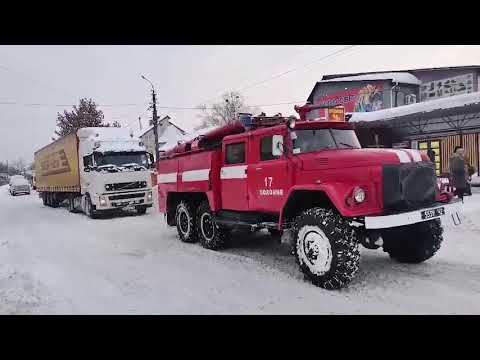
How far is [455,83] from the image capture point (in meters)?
28.8

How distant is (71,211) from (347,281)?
16368 millimetres

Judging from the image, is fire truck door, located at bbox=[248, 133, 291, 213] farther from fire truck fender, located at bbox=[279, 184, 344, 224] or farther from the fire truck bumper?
the fire truck bumper

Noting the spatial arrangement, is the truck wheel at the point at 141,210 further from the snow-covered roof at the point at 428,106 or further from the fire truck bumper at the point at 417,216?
the fire truck bumper at the point at 417,216

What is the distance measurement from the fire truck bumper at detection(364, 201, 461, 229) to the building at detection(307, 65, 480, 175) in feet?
5.95

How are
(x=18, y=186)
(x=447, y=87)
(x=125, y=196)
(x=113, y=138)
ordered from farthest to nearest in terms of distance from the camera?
(x=18, y=186)
(x=447, y=87)
(x=113, y=138)
(x=125, y=196)

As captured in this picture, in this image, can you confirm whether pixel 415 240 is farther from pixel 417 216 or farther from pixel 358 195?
pixel 358 195

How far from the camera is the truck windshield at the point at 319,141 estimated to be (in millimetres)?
6172

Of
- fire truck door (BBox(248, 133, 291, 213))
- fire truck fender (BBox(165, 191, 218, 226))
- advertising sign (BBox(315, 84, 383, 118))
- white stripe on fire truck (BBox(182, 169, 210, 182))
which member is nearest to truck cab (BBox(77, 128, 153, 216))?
fire truck fender (BBox(165, 191, 218, 226))

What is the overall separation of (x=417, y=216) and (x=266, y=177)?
247 centimetres

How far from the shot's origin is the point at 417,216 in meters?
5.10

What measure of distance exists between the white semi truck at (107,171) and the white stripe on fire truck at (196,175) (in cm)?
670

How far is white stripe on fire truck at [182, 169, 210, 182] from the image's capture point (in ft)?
26.9

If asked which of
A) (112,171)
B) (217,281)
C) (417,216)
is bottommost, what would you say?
(217,281)

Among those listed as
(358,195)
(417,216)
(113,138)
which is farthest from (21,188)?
(417,216)
